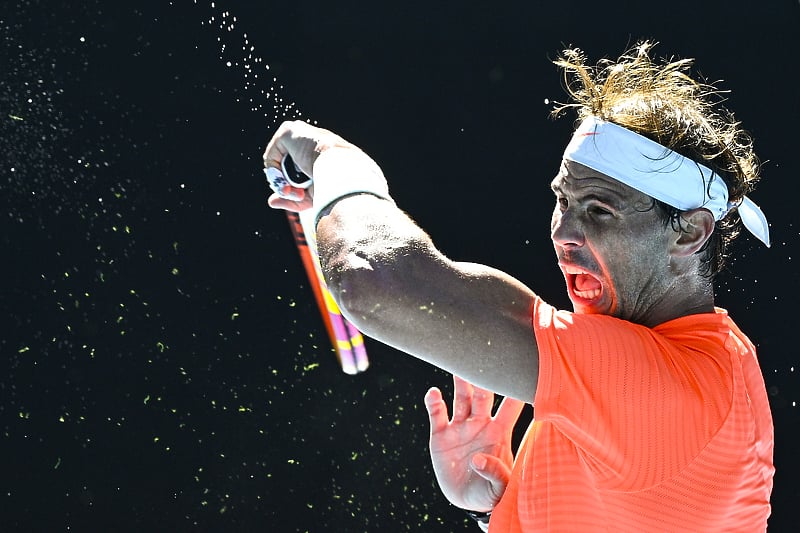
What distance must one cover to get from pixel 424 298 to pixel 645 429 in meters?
0.41

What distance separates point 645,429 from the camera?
139 cm

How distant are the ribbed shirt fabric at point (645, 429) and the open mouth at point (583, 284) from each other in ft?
0.56

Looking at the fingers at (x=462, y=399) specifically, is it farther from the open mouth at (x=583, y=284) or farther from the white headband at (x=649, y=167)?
the white headband at (x=649, y=167)

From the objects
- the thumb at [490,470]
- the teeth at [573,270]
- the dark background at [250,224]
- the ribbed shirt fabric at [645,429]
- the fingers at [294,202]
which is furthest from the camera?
the dark background at [250,224]

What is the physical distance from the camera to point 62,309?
3354 millimetres

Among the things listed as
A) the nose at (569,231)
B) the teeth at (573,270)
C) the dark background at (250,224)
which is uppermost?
the nose at (569,231)

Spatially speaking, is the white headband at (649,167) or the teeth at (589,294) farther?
the teeth at (589,294)

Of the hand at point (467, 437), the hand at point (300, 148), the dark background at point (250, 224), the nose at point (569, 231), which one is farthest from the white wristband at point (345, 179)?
the dark background at point (250, 224)

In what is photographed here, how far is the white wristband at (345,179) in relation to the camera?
1427 millimetres

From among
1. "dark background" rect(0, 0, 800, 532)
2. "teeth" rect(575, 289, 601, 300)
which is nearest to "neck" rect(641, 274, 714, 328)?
"teeth" rect(575, 289, 601, 300)

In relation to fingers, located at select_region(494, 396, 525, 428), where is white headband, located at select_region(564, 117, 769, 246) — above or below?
above

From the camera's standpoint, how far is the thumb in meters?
2.12

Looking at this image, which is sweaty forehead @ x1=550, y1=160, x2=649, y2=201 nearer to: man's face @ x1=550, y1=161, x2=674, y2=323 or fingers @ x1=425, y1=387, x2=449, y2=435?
man's face @ x1=550, y1=161, x2=674, y2=323

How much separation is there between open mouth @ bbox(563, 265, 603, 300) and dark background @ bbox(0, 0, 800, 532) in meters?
1.53
